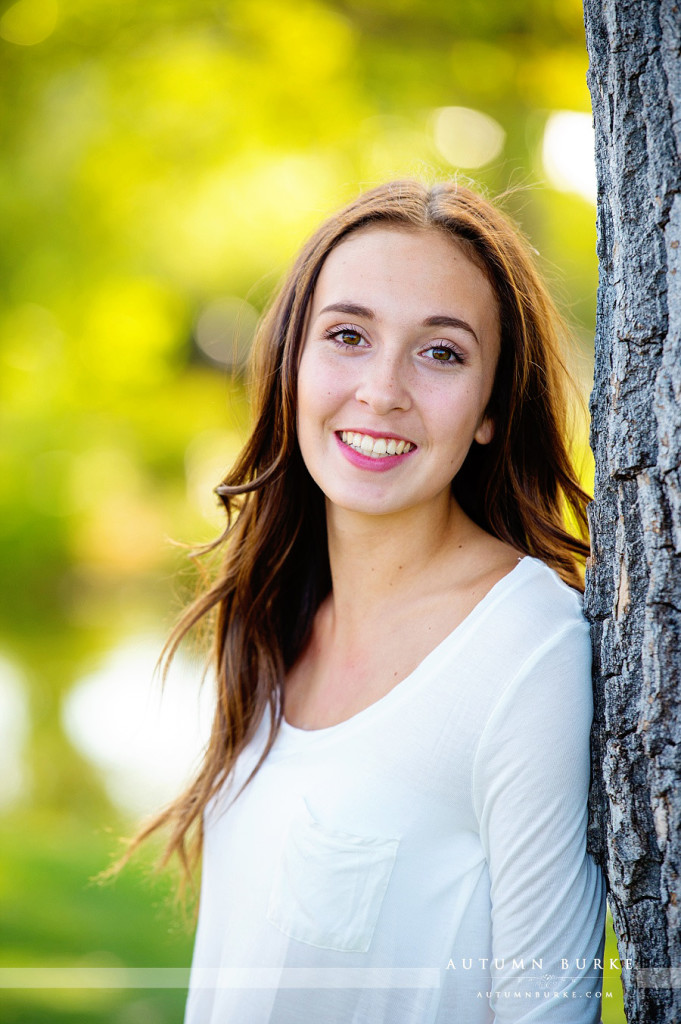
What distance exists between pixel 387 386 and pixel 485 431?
0.28 m

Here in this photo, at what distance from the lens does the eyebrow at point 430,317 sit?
→ 1.55 metres

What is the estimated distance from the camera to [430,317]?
1547 mm

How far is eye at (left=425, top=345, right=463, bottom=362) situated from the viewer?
5.17ft

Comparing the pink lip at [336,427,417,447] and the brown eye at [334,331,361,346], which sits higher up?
the brown eye at [334,331,361,346]

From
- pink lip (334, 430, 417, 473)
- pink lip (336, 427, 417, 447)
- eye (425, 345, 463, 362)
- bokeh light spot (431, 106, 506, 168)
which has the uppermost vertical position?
bokeh light spot (431, 106, 506, 168)

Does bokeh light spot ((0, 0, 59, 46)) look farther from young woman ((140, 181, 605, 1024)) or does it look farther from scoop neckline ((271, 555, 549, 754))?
scoop neckline ((271, 555, 549, 754))

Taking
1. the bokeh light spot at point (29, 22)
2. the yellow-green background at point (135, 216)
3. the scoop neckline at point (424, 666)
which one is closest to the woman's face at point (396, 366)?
the scoop neckline at point (424, 666)

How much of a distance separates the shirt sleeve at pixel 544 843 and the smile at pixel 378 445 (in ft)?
1.37

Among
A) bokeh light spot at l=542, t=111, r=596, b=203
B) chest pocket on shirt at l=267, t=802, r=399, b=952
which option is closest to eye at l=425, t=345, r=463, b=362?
chest pocket on shirt at l=267, t=802, r=399, b=952

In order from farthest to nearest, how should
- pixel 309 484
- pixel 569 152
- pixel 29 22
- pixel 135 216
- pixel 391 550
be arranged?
pixel 135 216 → pixel 29 22 → pixel 569 152 → pixel 309 484 → pixel 391 550

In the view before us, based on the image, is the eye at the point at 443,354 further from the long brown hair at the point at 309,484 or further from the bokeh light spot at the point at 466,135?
the bokeh light spot at the point at 466,135

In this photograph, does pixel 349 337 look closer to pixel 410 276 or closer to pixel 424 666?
pixel 410 276

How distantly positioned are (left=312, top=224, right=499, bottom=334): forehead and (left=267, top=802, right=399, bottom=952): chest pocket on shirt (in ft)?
2.80

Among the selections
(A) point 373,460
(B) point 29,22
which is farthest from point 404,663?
(B) point 29,22
